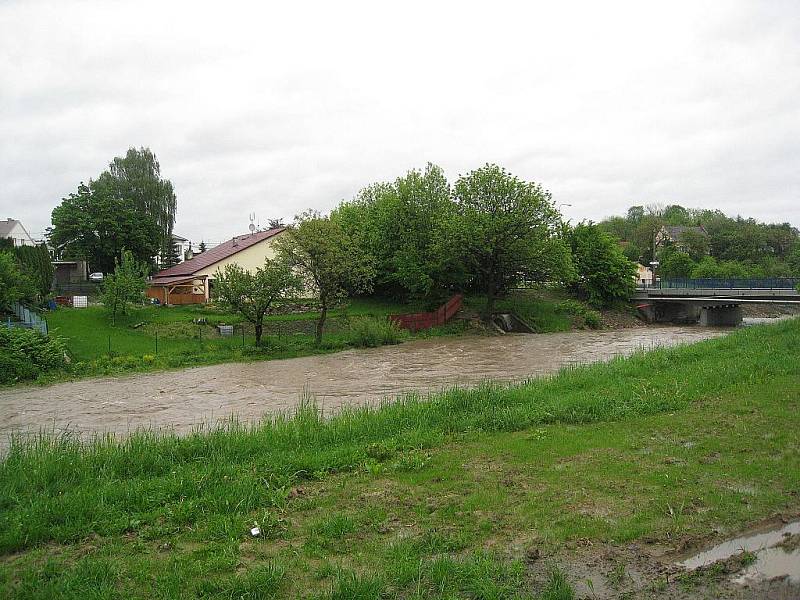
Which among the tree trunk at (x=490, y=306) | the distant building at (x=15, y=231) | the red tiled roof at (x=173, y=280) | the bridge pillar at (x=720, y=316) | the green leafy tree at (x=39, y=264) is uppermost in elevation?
the distant building at (x=15, y=231)

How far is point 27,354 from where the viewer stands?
2927 centimetres

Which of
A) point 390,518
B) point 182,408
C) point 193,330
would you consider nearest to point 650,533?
Result: point 390,518

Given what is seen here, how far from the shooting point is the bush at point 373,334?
4009 centimetres

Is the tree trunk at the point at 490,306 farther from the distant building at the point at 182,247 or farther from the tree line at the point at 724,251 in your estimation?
the distant building at the point at 182,247

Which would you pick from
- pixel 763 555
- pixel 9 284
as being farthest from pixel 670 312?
pixel 763 555

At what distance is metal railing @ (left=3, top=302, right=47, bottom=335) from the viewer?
108ft

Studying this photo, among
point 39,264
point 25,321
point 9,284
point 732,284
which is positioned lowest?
point 732,284

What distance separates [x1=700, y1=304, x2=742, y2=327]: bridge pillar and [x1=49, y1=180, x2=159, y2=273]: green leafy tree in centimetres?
5394

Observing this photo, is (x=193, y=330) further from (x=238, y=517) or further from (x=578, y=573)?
(x=578, y=573)

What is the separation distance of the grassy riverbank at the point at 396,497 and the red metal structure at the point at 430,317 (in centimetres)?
3229

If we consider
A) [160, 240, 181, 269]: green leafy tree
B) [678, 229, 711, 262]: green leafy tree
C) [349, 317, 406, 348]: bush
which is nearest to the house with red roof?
[160, 240, 181, 269]: green leafy tree

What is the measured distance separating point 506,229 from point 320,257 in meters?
15.5

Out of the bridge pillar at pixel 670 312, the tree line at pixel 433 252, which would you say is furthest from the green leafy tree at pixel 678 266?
the tree line at pixel 433 252

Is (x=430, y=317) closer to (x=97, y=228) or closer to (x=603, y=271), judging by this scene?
(x=603, y=271)
